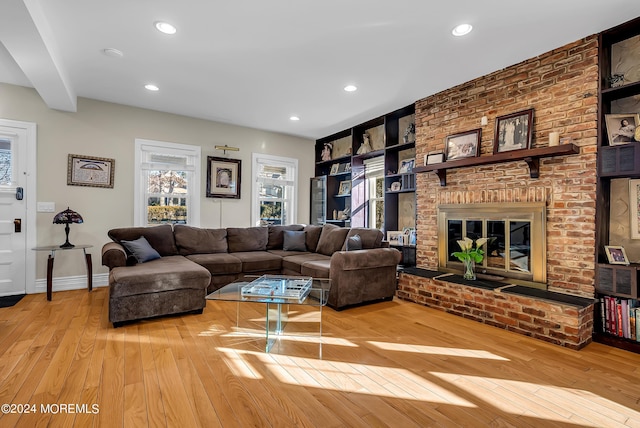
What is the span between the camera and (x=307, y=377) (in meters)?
2.06

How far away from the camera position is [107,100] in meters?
4.39

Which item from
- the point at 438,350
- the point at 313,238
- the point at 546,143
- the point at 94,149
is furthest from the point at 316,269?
the point at 94,149

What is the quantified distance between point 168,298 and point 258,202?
2.88 meters

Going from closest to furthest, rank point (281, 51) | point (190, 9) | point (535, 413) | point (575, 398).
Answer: point (535, 413), point (575, 398), point (190, 9), point (281, 51)

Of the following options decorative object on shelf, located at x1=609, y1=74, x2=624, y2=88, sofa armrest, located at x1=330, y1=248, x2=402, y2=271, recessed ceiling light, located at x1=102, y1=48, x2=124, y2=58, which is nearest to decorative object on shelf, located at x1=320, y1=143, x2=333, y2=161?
sofa armrest, located at x1=330, y1=248, x2=402, y2=271

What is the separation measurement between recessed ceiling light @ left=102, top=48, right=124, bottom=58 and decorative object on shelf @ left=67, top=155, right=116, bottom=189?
1805 millimetres

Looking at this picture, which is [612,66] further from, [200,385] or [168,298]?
[168,298]

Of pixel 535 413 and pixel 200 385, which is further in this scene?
pixel 200 385

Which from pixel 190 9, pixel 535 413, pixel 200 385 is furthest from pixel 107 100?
pixel 535 413

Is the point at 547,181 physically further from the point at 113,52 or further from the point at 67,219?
the point at 67,219

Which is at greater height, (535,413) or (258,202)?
(258,202)

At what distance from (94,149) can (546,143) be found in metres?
5.47

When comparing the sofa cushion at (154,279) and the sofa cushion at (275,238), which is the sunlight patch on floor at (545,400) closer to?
the sofa cushion at (154,279)

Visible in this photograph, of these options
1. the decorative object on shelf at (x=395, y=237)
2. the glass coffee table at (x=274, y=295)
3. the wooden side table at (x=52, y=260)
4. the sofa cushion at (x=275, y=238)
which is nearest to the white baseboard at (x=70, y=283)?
the wooden side table at (x=52, y=260)
